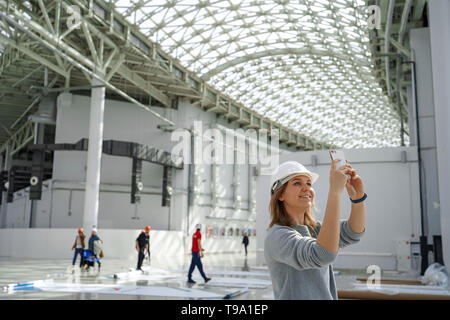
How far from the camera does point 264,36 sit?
39.8 metres

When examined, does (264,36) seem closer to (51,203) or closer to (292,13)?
(292,13)

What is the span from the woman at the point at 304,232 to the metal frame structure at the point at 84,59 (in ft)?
62.6

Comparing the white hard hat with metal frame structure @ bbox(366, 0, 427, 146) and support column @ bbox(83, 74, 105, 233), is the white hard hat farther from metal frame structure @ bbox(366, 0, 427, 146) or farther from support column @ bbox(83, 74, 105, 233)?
support column @ bbox(83, 74, 105, 233)

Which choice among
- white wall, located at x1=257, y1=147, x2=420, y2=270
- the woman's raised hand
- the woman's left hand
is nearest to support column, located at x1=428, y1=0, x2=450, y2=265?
white wall, located at x1=257, y1=147, x2=420, y2=270

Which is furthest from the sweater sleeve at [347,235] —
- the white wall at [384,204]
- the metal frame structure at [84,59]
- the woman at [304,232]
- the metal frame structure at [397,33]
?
the metal frame structure at [84,59]

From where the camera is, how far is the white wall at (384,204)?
66.1ft

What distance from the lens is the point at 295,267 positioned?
79.2 inches

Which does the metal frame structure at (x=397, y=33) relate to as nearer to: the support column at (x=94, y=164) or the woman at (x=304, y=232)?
the woman at (x=304, y=232)

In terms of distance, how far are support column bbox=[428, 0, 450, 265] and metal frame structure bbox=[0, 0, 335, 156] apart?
54.5 feet

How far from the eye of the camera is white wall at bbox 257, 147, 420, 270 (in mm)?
20141

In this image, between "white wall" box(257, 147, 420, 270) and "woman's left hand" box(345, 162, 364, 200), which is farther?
"white wall" box(257, 147, 420, 270)

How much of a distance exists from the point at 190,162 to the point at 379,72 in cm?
1845

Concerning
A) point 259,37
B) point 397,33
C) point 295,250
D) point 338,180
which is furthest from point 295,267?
point 259,37
